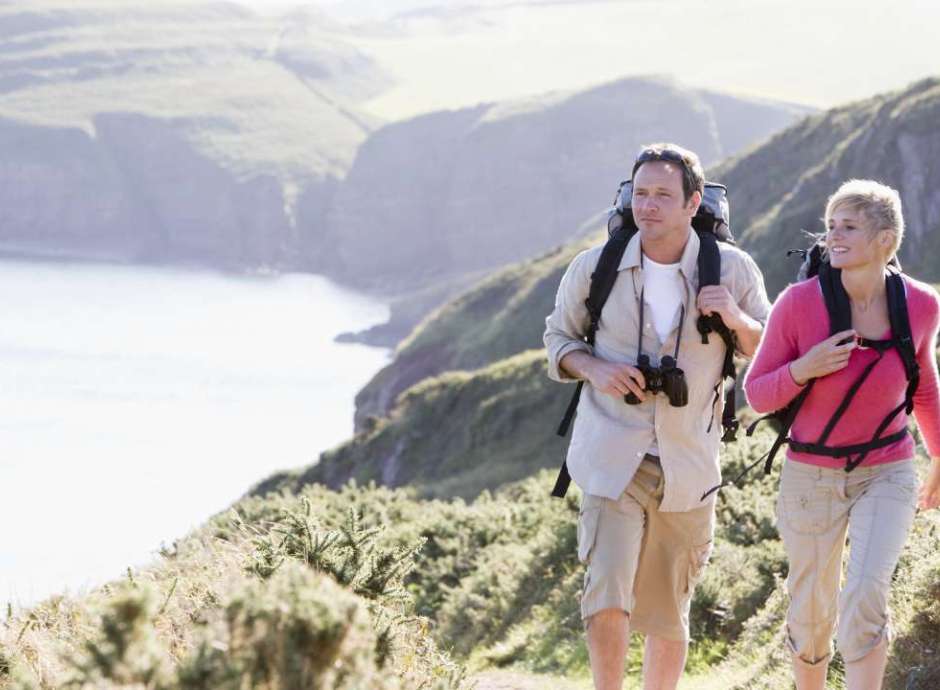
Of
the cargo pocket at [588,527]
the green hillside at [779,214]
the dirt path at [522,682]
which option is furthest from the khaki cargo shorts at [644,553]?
the green hillside at [779,214]

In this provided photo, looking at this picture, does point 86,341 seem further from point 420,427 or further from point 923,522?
point 923,522

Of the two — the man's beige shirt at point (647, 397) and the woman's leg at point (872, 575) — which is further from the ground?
the man's beige shirt at point (647, 397)

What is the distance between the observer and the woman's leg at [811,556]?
4.75 m

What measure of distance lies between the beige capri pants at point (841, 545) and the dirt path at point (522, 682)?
2.91 m

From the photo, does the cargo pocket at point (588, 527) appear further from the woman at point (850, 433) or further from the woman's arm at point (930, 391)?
the woman's arm at point (930, 391)

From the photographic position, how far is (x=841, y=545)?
15.8 ft

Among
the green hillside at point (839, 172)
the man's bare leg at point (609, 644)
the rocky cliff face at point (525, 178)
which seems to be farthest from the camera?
the rocky cliff face at point (525, 178)

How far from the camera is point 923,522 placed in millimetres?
7129

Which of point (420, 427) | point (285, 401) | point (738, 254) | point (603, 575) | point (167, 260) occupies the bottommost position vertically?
point (167, 260)

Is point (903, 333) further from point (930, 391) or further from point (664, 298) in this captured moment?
point (664, 298)

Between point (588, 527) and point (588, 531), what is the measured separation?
16 mm

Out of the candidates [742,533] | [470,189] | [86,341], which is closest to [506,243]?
[470,189]

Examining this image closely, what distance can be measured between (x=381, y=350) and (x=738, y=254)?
394 feet

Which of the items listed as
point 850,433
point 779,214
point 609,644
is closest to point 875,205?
point 850,433
